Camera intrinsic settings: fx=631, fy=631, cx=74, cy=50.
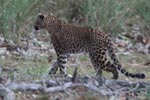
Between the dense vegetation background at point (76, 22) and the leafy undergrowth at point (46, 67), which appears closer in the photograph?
the leafy undergrowth at point (46, 67)

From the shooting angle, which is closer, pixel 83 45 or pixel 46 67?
pixel 46 67

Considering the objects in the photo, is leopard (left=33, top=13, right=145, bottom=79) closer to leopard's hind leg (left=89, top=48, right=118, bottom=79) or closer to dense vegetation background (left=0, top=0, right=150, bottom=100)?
leopard's hind leg (left=89, top=48, right=118, bottom=79)

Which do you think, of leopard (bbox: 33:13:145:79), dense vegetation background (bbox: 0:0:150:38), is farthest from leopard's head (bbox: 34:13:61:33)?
dense vegetation background (bbox: 0:0:150:38)

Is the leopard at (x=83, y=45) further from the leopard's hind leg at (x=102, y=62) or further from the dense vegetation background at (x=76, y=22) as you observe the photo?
the dense vegetation background at (x=76, y=22)

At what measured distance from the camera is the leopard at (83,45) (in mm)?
9242

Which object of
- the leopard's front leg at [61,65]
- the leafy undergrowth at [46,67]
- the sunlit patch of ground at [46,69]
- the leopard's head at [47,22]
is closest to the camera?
the sunlit patch of ground at [46,69]

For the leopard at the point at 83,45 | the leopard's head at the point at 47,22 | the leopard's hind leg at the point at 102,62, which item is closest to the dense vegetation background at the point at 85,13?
the leopard's head at the point at 47,22

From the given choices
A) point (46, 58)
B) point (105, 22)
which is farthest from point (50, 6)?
point (46, 58)

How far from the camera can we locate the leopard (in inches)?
364

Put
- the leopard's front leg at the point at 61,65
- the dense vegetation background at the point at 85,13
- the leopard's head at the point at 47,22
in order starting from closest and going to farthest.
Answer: the leopard's front leg at the point at 61,65
the leopard's head at the point at 47,22
the dense vegetation background at the point at 85,13

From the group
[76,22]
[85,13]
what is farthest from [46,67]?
[76,22]

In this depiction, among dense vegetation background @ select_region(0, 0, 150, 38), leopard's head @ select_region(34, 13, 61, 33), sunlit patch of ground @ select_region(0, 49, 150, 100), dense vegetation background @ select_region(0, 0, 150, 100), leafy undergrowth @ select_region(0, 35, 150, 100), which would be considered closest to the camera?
sunlit patch of ground @ select_region(0, 49, 150, 100)

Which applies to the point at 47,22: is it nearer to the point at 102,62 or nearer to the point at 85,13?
the point at 102,62

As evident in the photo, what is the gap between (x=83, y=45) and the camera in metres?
9.46
